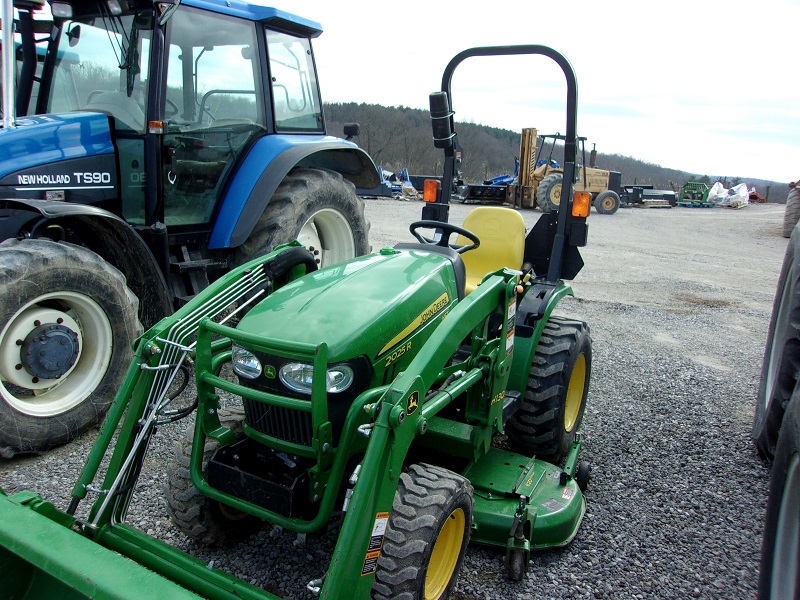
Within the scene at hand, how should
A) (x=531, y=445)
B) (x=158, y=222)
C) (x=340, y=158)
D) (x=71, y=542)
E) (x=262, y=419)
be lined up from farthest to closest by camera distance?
(x=340, y=158)
(x=158, y=222)
(x=531, y=445)
(x=262, y=419)
(x=71, y=542)

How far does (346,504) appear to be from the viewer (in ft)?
6.02

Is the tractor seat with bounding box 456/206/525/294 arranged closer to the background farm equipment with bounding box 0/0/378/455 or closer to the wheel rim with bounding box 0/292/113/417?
the background farm equipment with bounding box 0/0/378/455

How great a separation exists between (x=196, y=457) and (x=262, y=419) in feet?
0.96

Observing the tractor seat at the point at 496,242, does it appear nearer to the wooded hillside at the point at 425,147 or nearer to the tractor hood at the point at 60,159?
the tractor hood at the point at 60,159

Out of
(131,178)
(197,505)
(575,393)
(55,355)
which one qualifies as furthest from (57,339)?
(575,393)

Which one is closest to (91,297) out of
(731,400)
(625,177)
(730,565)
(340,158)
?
(340,158)

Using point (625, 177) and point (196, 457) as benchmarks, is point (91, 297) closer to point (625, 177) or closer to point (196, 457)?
point (196, 457)

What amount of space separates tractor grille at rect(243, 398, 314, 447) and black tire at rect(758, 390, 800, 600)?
1.34 metres

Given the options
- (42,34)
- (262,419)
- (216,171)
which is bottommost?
(262,419)

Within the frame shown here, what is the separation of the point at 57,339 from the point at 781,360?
10.9ft

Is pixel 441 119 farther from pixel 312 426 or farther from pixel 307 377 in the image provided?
pixel 312 426

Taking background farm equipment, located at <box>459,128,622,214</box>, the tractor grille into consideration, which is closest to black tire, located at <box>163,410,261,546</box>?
the tractor grille

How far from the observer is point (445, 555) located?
220cm

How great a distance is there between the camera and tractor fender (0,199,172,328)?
360 cm
